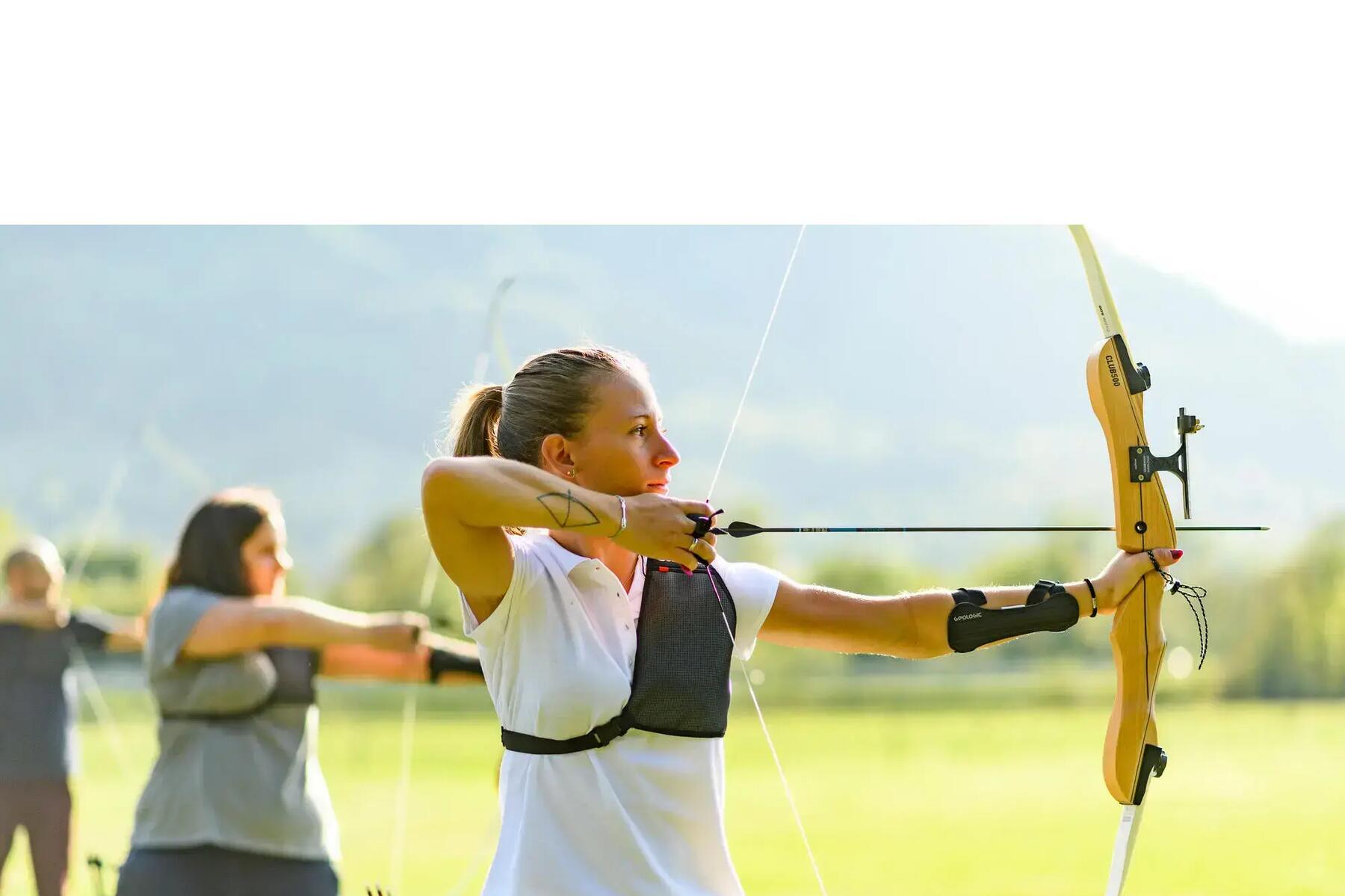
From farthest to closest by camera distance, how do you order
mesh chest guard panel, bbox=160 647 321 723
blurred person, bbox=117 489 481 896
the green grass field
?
the green grass field → mesh chest guard panel, bbox=160 647 321 723 → blurred person, bbox=117 489 481 896

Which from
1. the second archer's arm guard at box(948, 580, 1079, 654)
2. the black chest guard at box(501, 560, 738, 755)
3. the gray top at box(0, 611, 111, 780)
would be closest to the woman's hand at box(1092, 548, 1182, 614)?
the second archer's arm guard at box(948, 580, 1079, 654)

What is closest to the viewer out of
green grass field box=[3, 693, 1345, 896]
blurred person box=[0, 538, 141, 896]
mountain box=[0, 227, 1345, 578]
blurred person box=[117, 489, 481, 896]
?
blurred person box=[117, 489, 481, 896]

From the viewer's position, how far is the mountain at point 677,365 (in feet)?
29.4

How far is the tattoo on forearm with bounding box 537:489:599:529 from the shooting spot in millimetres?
1292

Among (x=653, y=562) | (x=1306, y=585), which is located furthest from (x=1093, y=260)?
(x=1306, y=585)

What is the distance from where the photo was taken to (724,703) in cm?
139

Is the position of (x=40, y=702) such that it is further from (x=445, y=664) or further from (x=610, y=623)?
(x=610, y=623)

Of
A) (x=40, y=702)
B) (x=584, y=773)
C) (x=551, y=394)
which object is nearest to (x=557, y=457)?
(x=551, y=394)

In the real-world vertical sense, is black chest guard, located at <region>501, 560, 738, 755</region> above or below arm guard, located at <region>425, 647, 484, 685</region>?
above

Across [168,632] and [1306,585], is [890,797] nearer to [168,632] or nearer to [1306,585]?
[1306,585]

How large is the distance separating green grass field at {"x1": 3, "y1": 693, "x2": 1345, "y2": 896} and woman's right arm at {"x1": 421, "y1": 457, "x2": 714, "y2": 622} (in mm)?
4826

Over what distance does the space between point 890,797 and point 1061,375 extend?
4819mm

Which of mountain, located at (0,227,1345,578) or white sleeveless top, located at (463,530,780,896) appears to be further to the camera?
mountain, located at (0,227,1345,578)

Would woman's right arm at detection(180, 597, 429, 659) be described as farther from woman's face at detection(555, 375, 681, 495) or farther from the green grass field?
the green grass field
